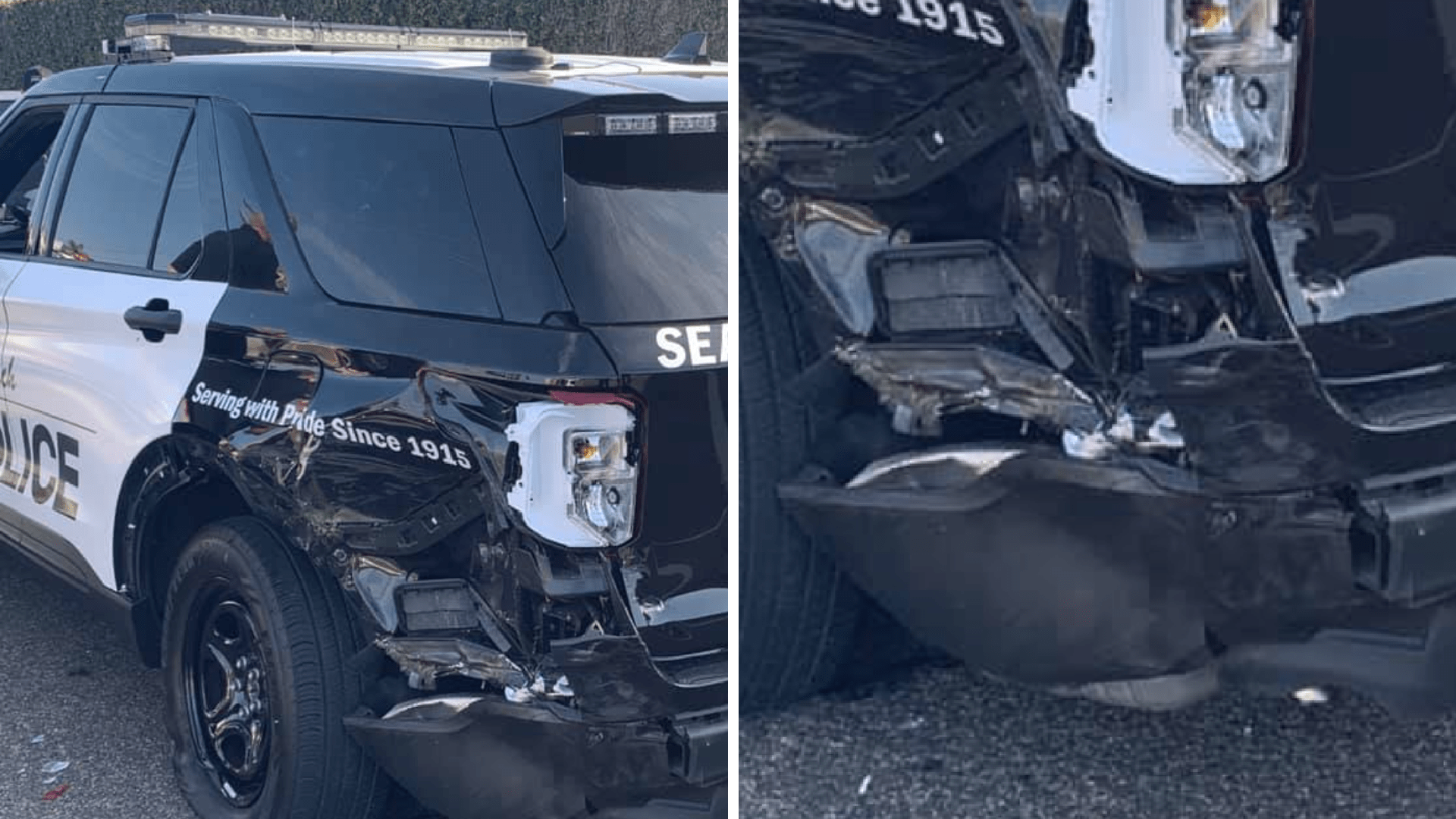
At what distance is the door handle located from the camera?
2.99 meters

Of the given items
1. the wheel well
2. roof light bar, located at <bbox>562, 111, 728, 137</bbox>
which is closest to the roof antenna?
roof light bar, located at <bbox>562, 111, 728, 137</bbox>

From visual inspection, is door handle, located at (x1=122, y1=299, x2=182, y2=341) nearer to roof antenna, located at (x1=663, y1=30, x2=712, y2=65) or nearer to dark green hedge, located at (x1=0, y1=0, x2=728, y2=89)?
roof antenna, located at (x1=663, y1=30, x2=712, y2=65)

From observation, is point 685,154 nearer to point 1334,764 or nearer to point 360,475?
point 360,475

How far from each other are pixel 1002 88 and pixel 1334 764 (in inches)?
56.8

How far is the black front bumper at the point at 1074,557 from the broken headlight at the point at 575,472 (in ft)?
1.25

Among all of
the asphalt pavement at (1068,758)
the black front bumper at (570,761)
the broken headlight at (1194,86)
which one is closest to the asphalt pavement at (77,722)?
the black front bumper at (570,761)

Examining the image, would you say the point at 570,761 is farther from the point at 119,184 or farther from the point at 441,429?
the point at 119,184

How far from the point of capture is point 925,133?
218 centimetres

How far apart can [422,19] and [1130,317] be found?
8.07 meters

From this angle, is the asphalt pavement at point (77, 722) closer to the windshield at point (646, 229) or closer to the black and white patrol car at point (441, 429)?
the black and white patrol car at point (441, 429)

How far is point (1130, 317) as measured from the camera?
210 centimetres

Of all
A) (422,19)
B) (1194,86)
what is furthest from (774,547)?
(422,19)

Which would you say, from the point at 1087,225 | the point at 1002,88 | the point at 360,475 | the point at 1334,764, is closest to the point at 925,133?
the point at 1002,88

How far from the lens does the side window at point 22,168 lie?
396 centimetres
